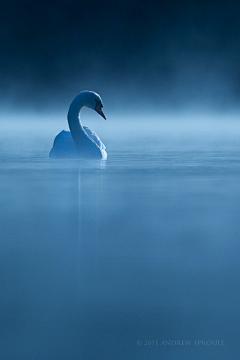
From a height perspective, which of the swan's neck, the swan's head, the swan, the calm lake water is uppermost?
the swan's head

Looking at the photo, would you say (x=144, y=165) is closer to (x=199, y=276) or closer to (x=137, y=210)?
(x=137, y=210)

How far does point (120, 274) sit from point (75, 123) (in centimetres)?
794

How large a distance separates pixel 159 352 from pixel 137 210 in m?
2.89

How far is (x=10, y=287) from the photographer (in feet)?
9.86

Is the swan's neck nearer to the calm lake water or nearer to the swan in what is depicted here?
the swan

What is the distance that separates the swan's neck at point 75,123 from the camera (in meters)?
10.7

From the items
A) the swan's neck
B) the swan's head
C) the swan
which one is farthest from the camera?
the swan's head

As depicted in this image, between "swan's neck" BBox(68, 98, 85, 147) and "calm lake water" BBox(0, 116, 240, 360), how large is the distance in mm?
4337

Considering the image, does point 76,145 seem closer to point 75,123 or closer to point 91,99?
point 75,123

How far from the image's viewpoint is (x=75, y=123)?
11.0 meters

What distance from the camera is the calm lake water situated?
2.40 metres

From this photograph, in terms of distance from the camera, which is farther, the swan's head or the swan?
the swan's head

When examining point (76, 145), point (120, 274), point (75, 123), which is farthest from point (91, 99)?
point (120, 274)

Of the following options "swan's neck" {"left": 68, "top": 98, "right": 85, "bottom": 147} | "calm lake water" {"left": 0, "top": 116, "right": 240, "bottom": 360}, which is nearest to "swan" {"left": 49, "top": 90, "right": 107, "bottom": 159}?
"swan's neck" {"left": 68, "top": 98, "right": 85, "bottom": 147}
